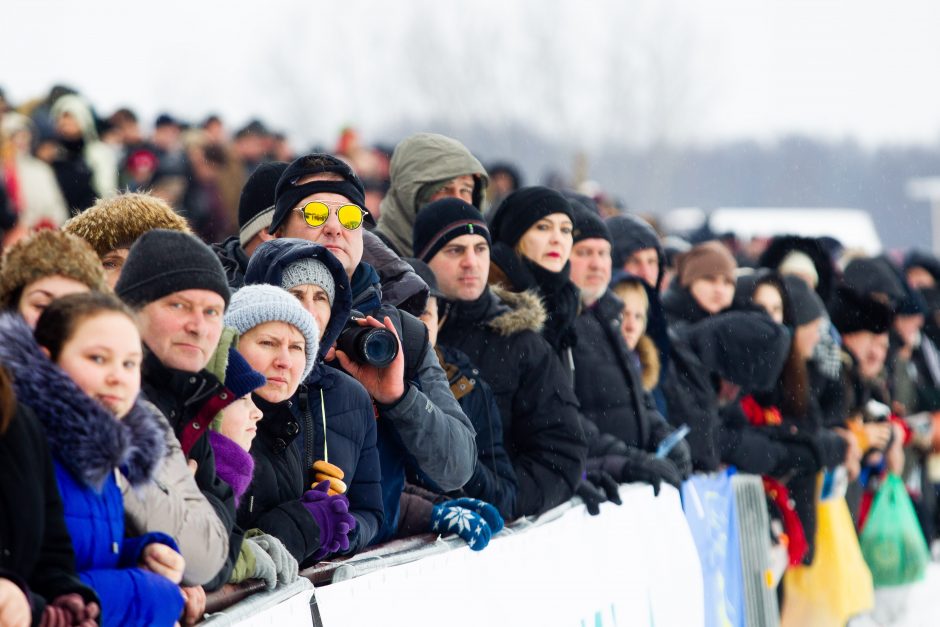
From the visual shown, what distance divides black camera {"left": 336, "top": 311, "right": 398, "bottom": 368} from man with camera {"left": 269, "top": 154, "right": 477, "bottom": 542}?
0.04 m

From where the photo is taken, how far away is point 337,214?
5.07 m

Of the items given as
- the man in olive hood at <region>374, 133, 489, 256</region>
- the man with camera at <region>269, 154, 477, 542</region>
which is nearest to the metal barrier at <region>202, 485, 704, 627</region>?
the man with camera at <region>269, 154, 477, 542</region>

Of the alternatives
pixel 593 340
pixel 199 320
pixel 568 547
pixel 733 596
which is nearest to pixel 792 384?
pixel 733 596

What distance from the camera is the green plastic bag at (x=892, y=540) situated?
1018cm

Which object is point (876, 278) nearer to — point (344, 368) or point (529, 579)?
point (529, 579)

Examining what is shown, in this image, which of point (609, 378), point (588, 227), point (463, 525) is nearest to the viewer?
point (463, 525)

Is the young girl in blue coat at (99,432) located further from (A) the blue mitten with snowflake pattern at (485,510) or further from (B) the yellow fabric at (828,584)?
(B) the yellow fabric at (828,584)

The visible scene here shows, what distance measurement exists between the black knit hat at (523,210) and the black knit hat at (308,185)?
61.1 inches

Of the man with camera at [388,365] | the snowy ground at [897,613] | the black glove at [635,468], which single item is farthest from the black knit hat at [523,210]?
the snowy ground at [897,613]

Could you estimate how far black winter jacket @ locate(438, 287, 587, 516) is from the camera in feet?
19.7

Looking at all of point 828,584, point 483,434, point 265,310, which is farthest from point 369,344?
point 828,584

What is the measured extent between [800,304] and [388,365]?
542 cm

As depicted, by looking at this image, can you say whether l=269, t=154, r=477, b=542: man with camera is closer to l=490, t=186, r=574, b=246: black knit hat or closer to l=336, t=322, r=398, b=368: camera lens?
l=336, t=322, r=398, b=368: camera lens

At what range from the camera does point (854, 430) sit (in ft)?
33.9
